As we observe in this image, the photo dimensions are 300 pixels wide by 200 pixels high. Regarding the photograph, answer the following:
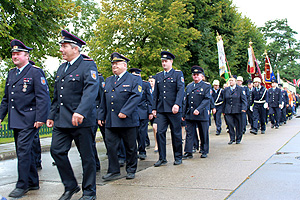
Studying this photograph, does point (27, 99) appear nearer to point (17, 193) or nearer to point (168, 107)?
point (17, 193)

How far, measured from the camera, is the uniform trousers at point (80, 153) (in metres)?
4.77

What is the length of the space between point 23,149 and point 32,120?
1.54 ft

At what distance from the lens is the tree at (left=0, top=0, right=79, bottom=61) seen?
1404 cm

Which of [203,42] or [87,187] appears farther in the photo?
[203,42]

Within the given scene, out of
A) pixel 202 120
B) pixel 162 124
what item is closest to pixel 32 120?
pixel 162 124

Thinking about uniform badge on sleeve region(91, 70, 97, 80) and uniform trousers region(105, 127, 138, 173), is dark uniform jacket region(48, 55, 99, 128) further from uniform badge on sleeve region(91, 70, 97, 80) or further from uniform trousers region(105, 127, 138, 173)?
uniform trousers region(105, 127, 138, 173)

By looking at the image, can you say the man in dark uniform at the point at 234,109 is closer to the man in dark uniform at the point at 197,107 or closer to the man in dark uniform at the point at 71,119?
the man in dark uniform at the point at 197,107

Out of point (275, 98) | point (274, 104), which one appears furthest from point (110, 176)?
point (275, 98)

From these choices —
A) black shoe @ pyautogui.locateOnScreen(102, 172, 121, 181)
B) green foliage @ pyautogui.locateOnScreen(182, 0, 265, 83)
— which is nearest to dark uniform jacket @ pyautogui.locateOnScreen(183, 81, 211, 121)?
black shoe @ pyautogui.locateOnScreen(102, 172, 121, 181)

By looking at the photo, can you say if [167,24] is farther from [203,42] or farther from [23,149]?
[23,149]

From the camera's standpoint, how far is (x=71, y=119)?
471 cm

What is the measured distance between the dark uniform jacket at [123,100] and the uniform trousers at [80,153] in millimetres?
1301

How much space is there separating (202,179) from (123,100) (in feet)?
6.16

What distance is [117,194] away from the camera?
511 cm
